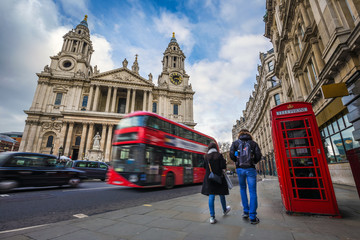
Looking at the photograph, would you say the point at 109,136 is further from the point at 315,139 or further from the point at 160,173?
the point at 315,139

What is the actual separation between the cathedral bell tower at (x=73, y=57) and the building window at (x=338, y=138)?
4447 centimetres

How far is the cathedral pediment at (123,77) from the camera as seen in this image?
38772 mm

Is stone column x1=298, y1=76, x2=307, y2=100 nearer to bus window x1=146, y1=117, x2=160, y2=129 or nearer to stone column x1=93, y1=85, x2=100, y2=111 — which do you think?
bus window x1=146, y1=117, x2=160, y2=129

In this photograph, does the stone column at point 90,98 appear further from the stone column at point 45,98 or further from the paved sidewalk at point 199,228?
the paved sidewalk at point 199,228

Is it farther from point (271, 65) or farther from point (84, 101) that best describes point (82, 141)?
point (271, 65)

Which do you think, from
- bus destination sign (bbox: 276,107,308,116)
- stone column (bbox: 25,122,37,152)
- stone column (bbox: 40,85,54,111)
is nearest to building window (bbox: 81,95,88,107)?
stone column (bbox: 40,85,54,111)

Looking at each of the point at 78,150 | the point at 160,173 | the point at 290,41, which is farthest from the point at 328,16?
the point at 78,150

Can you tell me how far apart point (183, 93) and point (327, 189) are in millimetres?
42420

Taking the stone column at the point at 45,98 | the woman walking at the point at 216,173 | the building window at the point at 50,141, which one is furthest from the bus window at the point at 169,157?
the stone column at the point at 45,98

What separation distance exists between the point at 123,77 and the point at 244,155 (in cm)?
4102

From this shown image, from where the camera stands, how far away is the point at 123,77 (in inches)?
1586

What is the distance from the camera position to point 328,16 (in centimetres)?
768

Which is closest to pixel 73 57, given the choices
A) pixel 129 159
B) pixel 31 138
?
pixel 31 138

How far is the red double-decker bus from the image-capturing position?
872 cm
